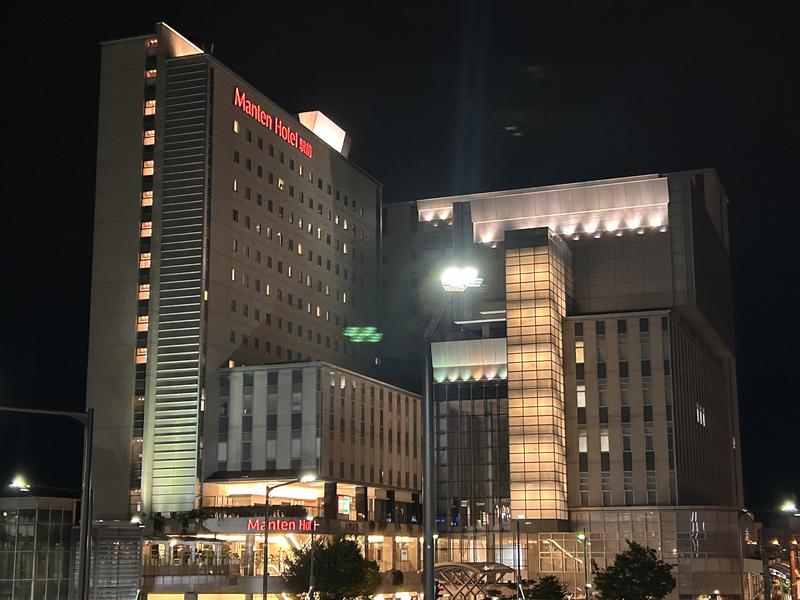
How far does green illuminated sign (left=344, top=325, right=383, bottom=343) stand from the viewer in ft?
541

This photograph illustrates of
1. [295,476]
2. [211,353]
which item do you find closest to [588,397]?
[295,476]

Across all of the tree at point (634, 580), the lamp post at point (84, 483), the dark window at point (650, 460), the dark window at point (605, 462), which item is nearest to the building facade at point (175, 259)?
the dark window at point (605, 462)

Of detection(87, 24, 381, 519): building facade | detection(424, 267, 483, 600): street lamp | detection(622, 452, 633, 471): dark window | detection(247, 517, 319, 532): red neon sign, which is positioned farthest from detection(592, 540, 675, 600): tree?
detection(424, 267, 483, 600): street lamp

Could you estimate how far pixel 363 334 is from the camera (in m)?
169

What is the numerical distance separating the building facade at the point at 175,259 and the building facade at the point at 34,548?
5639 cm

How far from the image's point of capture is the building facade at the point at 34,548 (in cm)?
6582

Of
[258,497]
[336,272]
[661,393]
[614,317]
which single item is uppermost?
[336,272]

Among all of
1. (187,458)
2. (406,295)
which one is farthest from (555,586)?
(406,295)

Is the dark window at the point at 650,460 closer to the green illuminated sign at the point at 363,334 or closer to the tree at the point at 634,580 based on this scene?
the tree at the point at 634,580

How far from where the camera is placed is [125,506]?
5000 inches

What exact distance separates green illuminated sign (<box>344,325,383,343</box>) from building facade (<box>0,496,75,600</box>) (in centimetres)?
9482

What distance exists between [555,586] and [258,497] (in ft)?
143

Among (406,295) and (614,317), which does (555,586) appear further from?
(406,295)

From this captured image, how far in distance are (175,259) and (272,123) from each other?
25691 millimetres
